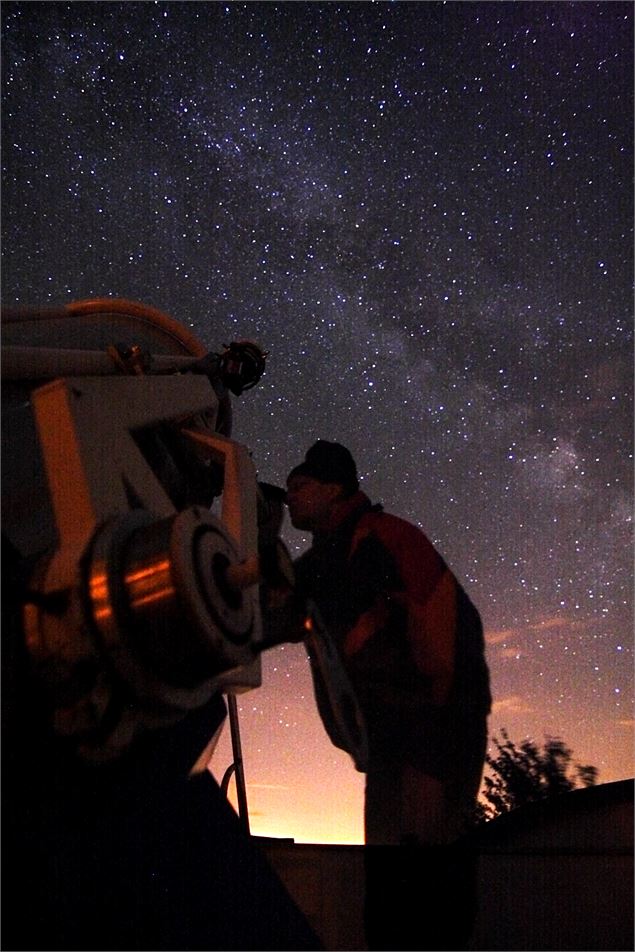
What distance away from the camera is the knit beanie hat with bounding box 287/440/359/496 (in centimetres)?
429

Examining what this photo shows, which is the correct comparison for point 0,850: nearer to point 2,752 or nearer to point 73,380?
point 2,752

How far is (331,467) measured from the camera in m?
4.32

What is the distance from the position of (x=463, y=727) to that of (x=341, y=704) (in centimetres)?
212

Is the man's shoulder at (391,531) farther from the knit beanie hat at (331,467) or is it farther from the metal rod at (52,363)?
the metal rod at (52,363)

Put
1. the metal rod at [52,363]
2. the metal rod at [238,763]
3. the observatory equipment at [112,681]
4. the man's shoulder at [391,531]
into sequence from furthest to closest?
the man's shoulder at [391,531], the metal rod at [238,763], the metal rod at [52,363], the observatory equipment at [112,681]

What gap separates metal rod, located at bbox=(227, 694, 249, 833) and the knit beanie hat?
5.14 feet

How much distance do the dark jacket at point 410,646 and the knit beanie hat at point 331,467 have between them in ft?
2.52

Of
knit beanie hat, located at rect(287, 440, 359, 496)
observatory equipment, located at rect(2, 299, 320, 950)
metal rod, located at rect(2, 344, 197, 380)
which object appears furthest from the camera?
knit beanie hat, located at rect(287, 440, 359, 496)

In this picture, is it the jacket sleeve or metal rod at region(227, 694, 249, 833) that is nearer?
metal rod at region(227, 694, 249, 833)

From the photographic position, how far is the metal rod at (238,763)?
286 centimetres

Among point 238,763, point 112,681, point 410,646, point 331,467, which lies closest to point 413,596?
point 410,646

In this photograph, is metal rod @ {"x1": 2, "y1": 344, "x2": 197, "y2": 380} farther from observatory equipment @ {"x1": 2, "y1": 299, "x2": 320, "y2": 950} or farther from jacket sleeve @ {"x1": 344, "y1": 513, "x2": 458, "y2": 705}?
jacket sleeve @ {"x1": 344, "y1": 513, "x2": 458, "y2": 705}

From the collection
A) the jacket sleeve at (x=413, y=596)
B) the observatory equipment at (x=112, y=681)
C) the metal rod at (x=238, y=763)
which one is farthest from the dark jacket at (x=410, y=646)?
the observatory equipment at (x=112, y=681)

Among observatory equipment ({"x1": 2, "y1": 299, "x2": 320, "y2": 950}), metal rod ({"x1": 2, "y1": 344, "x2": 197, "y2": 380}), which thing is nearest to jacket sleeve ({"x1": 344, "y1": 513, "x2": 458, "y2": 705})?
observatory equipment ({"x1": 2, "y1": 299, "x2": 320, "y2": 950})
